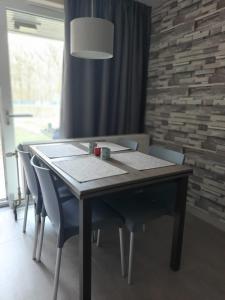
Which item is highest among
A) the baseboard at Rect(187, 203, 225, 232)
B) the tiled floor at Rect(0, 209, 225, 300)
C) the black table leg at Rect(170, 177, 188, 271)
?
the black table leg at Rect(170, 177, 188, 271)

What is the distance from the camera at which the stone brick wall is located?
218 cm

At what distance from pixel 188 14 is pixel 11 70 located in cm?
192

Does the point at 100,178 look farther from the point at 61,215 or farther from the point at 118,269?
the point at 118,269

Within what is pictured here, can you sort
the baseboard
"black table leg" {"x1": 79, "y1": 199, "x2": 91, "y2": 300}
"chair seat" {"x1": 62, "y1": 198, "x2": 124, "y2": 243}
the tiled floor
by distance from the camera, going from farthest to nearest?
1. the baseboard
2. the tiled floor
3. "chair seat" {"x1": 62, "y1": 198, "x2": 124, "y2": 243}
4. "black table leg" {"x1": 79, "y1": 199, "x2": 91, "y2": 300}

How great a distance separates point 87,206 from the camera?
124 cm

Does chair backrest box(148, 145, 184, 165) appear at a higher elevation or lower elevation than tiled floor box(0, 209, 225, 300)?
higher

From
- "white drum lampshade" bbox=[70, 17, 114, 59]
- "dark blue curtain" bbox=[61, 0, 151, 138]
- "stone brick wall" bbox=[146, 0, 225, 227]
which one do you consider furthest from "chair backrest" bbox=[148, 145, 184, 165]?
"white drum lampshade" bbox=[70, 17, 114, 59]

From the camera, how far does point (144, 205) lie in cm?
178

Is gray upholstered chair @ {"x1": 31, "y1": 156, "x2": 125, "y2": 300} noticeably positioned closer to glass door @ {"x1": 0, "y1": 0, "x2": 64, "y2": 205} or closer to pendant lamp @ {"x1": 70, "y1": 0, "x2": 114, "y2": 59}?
pendant lamp @ {"x1": 70, "y1": 0, "x2": 114, "y2": 59}

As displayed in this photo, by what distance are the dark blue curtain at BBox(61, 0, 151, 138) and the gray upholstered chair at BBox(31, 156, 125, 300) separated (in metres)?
1.19

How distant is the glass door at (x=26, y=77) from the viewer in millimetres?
2305

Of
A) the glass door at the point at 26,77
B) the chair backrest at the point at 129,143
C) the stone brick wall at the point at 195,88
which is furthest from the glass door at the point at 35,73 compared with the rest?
the stone brick wall at the point at 195,88

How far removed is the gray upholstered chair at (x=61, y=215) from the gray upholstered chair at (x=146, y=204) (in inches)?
3.4

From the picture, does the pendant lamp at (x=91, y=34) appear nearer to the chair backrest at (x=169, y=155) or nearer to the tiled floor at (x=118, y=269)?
the chair backrest at (x=169, y=155)
